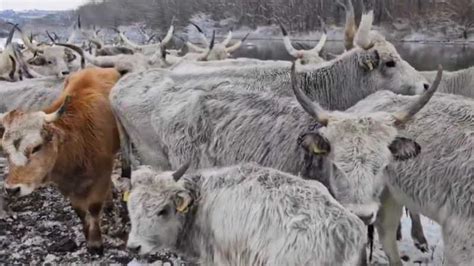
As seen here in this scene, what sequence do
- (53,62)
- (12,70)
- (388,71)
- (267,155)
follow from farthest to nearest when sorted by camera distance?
(53,62), (12,70), (388,71), (267,155)

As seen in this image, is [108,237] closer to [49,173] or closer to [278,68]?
[49,173]

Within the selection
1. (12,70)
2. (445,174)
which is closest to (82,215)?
(445,174)

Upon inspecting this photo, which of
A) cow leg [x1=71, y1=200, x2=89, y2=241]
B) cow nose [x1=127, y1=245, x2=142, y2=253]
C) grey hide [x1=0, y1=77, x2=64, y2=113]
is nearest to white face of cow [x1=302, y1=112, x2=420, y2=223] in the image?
cow nose [x1=127, y1=245, x2=142, y2=253]

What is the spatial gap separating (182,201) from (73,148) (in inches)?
98.7

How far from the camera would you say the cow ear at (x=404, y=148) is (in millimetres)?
4520

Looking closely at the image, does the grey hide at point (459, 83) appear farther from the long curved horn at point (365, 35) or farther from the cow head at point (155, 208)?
the cow head at point (155, 208)

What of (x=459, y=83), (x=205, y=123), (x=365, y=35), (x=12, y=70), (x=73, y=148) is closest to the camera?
(x=205, y=123)

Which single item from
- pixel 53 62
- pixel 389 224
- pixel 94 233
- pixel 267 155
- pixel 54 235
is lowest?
pixel 54 235

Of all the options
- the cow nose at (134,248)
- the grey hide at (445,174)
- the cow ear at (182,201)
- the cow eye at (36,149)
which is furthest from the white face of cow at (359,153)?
the cow eye at (36,149)

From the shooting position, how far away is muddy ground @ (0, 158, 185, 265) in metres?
6.57

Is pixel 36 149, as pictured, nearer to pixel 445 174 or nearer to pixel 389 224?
pixel 389 224

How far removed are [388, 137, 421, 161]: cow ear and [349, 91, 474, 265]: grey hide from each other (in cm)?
37

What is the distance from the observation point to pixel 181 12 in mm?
82938

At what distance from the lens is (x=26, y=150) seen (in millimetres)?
5777
